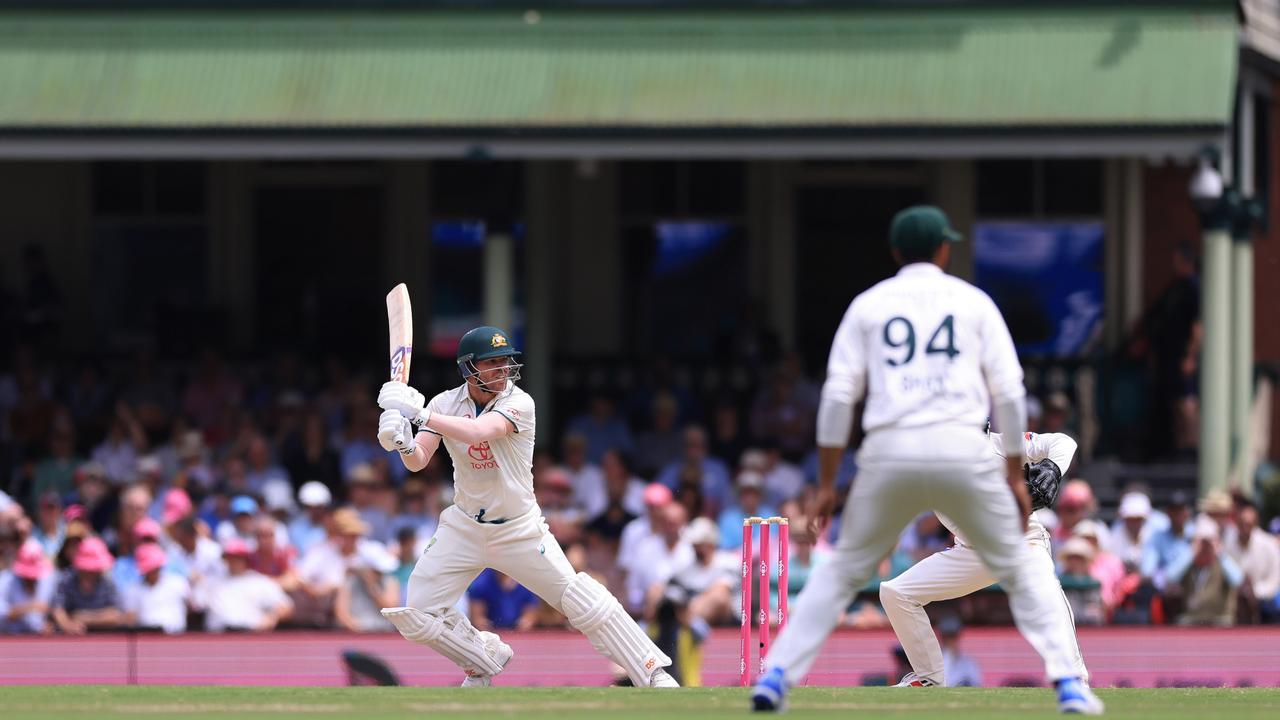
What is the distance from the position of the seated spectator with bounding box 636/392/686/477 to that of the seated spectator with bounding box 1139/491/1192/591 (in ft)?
13.1

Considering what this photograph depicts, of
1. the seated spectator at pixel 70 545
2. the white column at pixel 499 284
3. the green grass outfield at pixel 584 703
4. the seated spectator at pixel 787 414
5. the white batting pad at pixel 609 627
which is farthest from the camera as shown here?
the seated spectator at pixel 787 414

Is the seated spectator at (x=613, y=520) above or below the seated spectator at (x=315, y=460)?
below

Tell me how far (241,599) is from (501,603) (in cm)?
179

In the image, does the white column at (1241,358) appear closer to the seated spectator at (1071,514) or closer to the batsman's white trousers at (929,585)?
the seated spectator at (1071,514)

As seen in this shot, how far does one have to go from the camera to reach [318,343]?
20281 millimetres

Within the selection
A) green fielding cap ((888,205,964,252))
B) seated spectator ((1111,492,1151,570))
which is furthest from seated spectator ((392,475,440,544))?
green fielding cap ((888,205,964,252))

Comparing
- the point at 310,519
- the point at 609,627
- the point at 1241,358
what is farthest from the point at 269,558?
the point at 1241,358

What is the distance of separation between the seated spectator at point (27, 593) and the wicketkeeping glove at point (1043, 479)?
777cm

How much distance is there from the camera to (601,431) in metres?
18.0

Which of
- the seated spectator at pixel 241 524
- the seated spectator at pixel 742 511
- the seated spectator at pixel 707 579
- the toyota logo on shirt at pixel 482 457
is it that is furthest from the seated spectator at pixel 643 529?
the toyota logo on shirt at pixel 482 457

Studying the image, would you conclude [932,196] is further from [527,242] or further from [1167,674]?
[1167,674]

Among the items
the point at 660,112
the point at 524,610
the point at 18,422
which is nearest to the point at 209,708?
the point at 524,610

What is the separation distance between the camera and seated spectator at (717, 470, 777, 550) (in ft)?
52.9

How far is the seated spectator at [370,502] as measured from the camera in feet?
53.2
